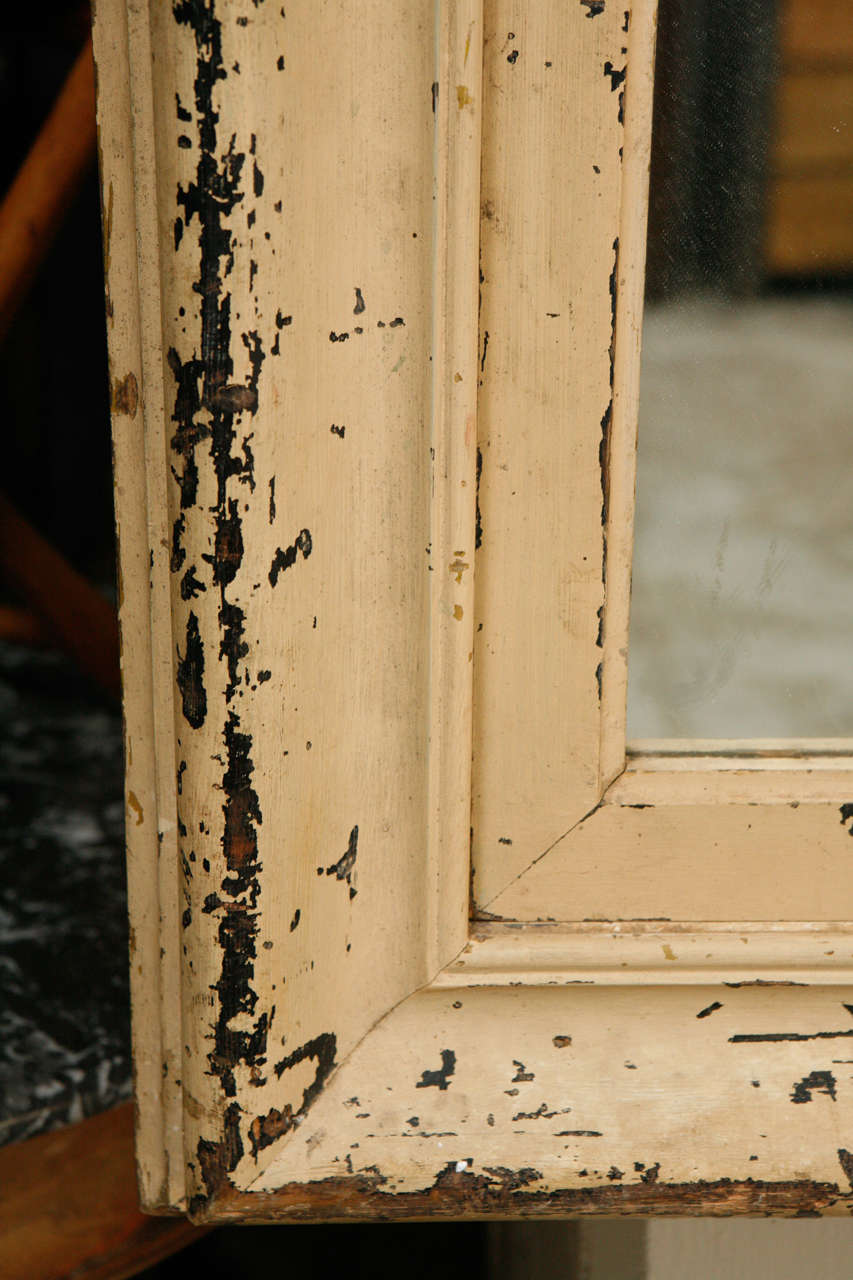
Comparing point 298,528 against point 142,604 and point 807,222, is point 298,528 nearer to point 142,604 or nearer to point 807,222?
point 142,604

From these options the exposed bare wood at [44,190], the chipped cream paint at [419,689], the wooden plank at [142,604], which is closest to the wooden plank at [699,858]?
the chipped cream paint at [419,689]

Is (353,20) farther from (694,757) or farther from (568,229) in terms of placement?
(694,757)

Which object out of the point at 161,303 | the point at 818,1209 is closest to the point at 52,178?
the point at 161,303

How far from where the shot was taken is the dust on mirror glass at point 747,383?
398 millimetres

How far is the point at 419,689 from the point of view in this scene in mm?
429

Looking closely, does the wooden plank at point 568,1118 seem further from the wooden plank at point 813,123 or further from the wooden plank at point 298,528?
the wooden plank at point 813,123

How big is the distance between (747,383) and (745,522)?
6cm

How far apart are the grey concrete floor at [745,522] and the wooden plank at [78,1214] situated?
39 cm

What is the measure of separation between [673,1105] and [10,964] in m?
0.54

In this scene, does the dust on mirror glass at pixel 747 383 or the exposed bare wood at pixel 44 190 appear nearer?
the dust on mirror glass at pixel 747 383

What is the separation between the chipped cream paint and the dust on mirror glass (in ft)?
0.06

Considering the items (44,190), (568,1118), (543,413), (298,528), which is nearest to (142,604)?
(298,528)

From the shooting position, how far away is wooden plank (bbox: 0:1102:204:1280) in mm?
A: 555

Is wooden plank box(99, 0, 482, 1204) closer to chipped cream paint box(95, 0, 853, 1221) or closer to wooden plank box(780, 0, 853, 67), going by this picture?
chipped cream paint box(95, 0, 853, 1221)
